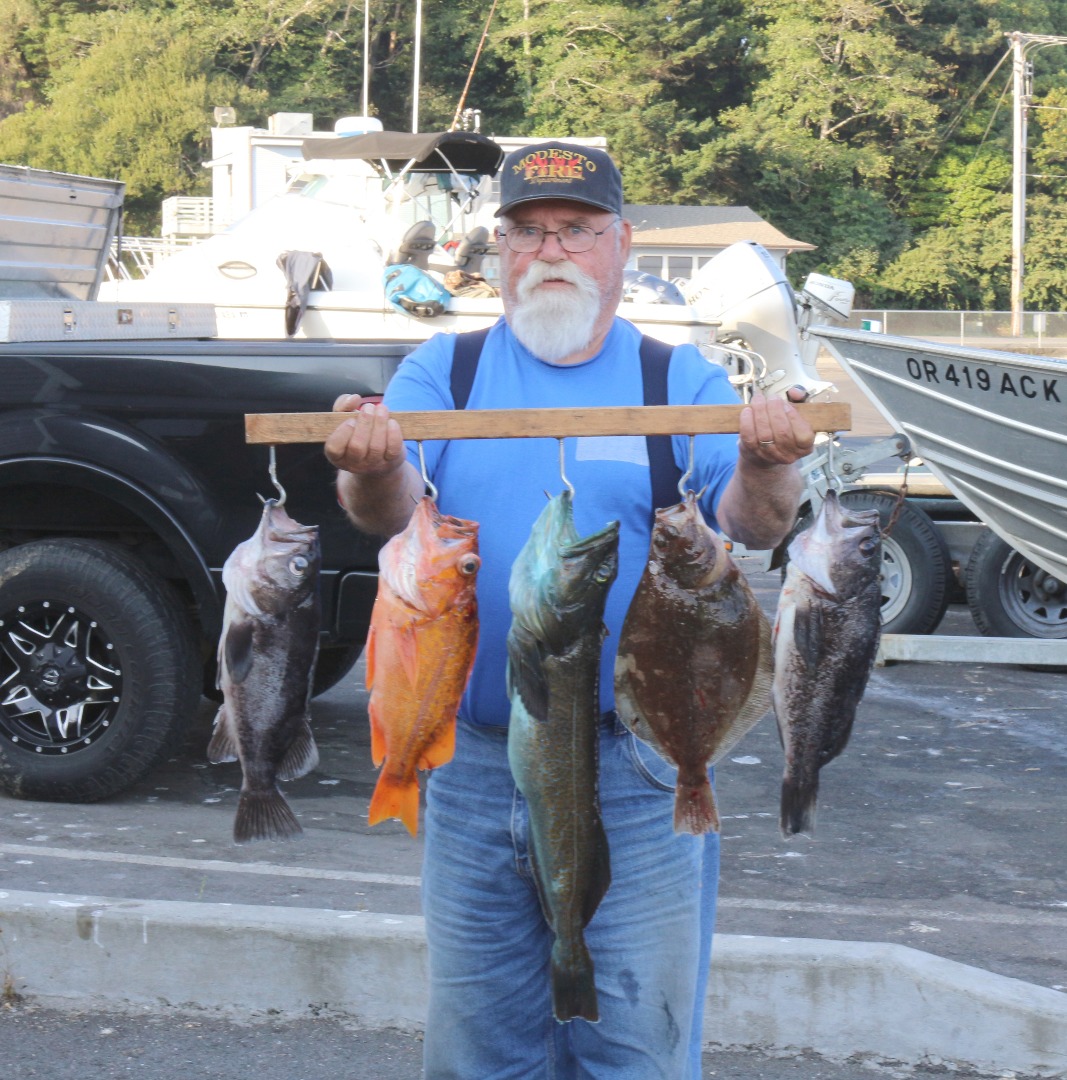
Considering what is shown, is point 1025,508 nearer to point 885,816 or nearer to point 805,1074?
point 885,816

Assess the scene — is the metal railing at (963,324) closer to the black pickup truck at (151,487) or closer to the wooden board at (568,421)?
the black pickup truck at (151,487)

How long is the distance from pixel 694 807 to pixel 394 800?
1.68 feet

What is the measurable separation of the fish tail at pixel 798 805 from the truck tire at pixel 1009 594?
694 centimetres

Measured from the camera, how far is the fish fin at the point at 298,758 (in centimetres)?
273

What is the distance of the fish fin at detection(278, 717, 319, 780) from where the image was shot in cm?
273

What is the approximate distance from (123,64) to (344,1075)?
55736mm

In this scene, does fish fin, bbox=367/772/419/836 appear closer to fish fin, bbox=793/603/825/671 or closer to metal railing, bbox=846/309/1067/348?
fish fin, bbox=793/603/825/671

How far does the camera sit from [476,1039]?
9.20 feet

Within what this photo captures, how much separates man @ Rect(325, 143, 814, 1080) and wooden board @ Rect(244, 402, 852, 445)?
177mm

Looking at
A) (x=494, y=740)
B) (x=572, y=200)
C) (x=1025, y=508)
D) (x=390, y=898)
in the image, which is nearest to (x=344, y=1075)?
(x=390, y=898)

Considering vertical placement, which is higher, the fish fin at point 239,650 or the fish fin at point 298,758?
the fish fin at point 239,650

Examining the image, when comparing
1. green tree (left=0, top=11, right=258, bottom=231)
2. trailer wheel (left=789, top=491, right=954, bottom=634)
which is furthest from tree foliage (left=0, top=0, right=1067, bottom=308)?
trailer wheel (left=789, top=491, right=954, bottom=634)

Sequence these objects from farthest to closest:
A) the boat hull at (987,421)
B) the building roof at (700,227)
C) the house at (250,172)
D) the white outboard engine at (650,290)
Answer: the building roof at (700,227) → the house at (250,172) → the white outboard engine at (650,290) → the boat hull at (987,421)

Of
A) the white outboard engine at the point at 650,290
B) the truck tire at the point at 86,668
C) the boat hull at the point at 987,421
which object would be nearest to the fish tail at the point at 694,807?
the truck tire at the point at 86,668
